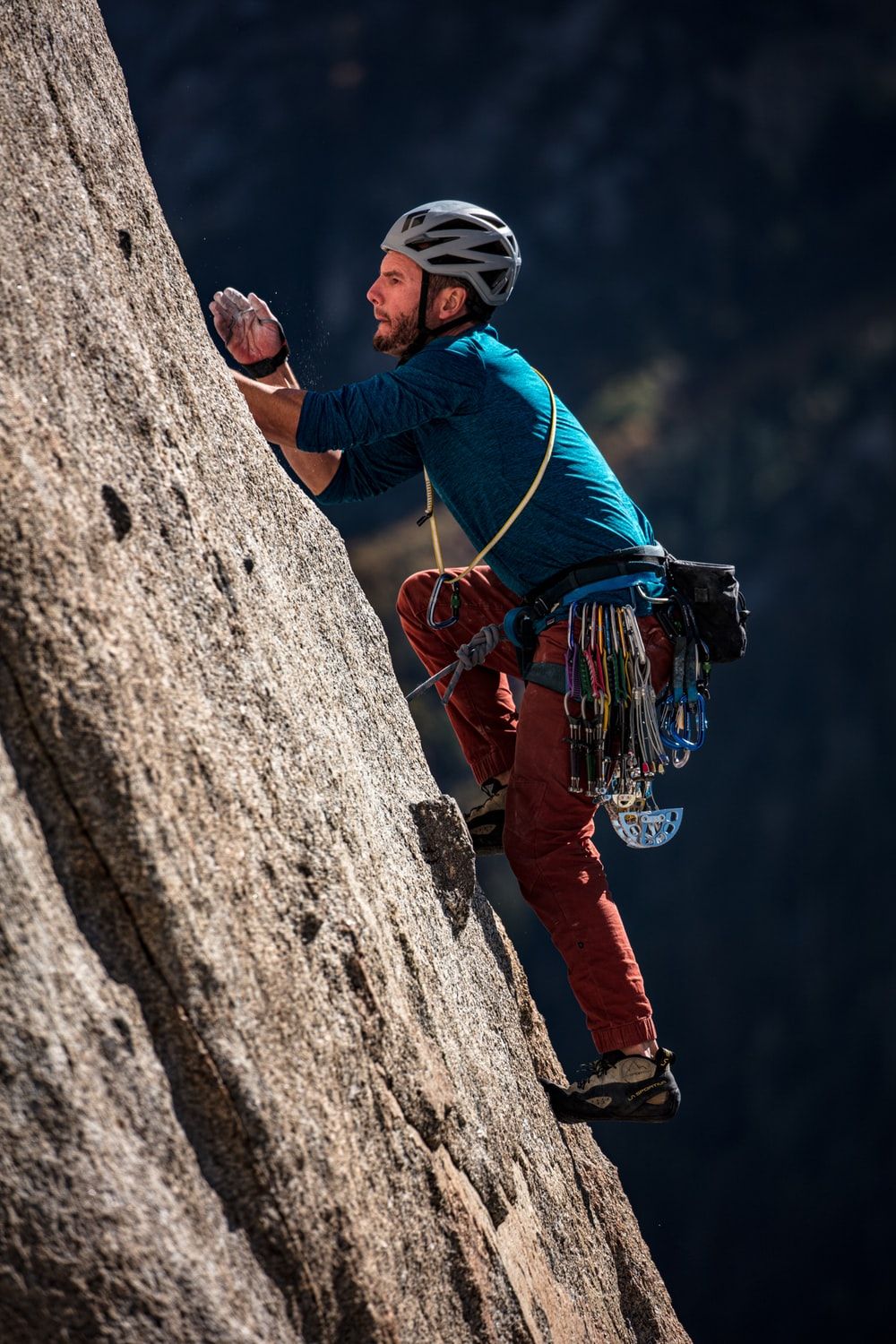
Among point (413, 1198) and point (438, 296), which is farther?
point (438, 296)

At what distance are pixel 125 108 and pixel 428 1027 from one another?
200 centimetres

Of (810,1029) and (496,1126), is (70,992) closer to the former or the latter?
(496,1126)

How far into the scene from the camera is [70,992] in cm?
181

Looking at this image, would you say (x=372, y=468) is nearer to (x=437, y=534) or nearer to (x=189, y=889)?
(x=437, y=534)

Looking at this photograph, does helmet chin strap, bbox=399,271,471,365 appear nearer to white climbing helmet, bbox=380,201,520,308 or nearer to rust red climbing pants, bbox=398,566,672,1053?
white climbing helmet, bbox=380,201,520,308

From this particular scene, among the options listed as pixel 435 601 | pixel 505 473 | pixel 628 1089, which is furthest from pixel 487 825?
pixel 505 473

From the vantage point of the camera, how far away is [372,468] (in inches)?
136

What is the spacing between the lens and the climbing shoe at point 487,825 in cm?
343

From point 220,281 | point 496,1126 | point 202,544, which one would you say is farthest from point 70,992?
point 220,281

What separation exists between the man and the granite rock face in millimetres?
209

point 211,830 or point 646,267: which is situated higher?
point 646,267

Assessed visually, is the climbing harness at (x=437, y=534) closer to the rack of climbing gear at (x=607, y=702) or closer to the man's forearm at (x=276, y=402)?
the rack of climbing gear at (x=607, y=702)

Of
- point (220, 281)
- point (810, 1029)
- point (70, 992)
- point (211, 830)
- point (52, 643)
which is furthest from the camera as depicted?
point (810, 1029)

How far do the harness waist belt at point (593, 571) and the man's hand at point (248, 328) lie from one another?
0.85 metres
